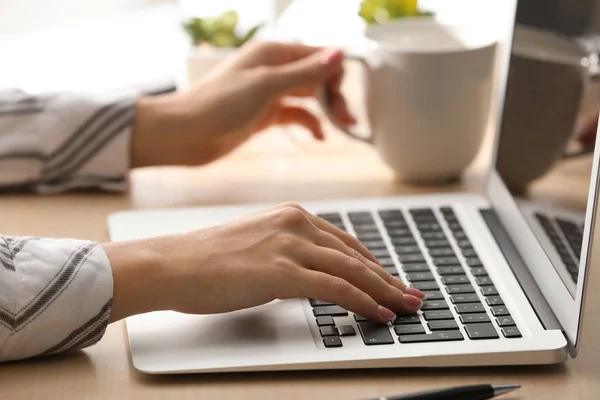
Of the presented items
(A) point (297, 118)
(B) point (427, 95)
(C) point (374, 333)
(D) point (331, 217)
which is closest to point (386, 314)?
(C) point (374, 333)

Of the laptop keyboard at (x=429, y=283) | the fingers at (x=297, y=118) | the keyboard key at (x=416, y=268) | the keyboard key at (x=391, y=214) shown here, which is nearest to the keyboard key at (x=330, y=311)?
the laptop keyboard at (x=429, y=283)

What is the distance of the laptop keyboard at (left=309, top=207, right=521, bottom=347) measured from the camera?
67 cm

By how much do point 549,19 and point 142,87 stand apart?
20.9 inches

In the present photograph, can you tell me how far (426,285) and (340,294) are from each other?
98mm

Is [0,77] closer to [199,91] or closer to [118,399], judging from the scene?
[199,91]

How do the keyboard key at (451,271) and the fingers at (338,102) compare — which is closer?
the keyboard key at (451,271)

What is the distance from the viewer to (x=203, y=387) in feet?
2.04

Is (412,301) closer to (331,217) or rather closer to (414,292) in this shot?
(414,292)

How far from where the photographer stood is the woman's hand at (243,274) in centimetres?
67

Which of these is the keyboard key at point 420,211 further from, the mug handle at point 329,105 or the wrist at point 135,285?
the wrist at point 135,285

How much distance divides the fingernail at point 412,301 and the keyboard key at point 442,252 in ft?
0.38

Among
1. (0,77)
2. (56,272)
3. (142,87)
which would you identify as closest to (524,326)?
(56,272)

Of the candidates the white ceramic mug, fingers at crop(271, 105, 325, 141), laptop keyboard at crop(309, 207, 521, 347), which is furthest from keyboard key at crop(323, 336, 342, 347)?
fingers at crop(271, 105, 325, 141)

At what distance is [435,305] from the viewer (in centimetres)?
71
